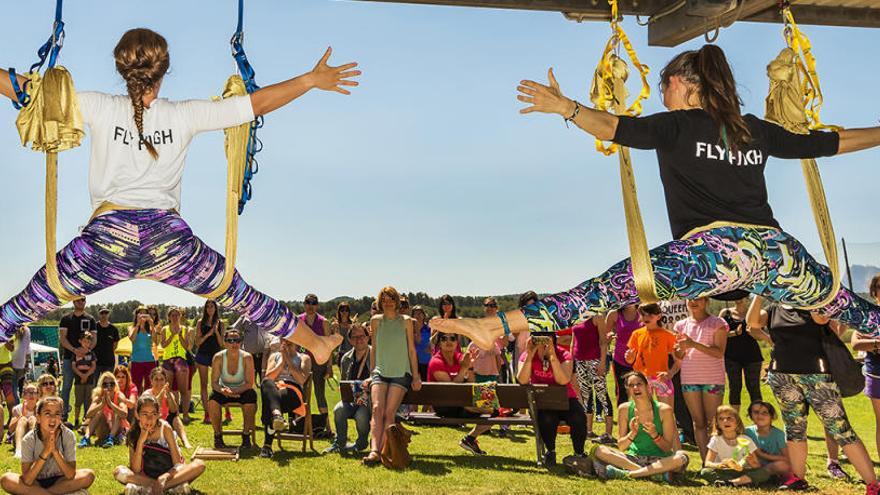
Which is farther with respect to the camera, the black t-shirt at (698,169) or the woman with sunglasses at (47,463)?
the woman with sunglasses at (47,463)

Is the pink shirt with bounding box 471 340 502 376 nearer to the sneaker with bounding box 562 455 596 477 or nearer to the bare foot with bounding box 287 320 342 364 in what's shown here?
the sneaker with bounding box 562 455 596 477

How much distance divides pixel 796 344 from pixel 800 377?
244 mm

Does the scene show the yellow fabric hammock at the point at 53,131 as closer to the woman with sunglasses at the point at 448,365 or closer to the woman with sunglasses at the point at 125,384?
the woman with sunglasses at the point at 448,365

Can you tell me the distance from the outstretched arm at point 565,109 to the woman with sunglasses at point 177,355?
8.42 meters

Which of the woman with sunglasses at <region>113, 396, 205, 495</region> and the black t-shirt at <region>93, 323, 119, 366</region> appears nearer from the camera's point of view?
the woman with sunglasses at <region>113, 396, 205, 495</region>

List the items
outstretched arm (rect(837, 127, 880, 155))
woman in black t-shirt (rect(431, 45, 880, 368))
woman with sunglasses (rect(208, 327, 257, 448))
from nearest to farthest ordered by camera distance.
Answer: woman in black t-shirt (rect(431, 45, 880, 368)) → outstretched arm (rect(837, 127, 880, 155)) → woman with sunglasses (rect(208, 327, 257, 448))

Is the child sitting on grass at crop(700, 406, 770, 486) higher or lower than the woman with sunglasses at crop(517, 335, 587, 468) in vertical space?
lower

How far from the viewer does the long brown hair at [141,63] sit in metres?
4.32

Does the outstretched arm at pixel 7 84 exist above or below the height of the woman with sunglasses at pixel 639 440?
above

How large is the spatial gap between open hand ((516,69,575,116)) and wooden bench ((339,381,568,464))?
455cm

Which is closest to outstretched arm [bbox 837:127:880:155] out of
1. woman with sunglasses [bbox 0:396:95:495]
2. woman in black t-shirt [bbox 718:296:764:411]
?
woman in black t-shirt [bbox 718:296:764:411]

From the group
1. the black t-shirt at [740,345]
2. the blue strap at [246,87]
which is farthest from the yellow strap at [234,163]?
the black t-shirt at [740,345]

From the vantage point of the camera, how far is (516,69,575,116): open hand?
4145 mm

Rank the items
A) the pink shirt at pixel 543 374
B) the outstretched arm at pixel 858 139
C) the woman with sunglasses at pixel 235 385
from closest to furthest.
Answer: the outstretched arm at pixel 858 139 → the pink shirt at pixel 543 374 → the woman with sunglasses at pixel 235 385
